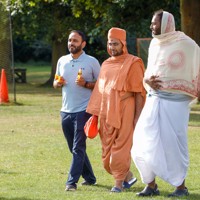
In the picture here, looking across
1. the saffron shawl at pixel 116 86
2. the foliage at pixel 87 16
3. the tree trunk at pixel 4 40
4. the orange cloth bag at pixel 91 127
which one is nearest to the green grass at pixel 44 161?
the orange cloth bag at pixel 91 127

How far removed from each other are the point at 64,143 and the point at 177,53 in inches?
261

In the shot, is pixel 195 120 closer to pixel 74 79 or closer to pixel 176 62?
pixel 74 79

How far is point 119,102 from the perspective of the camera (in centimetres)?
984

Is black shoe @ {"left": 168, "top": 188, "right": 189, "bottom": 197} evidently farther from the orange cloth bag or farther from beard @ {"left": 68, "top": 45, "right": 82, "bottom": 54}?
beard @ {"left": 68, "top": 45, "right": 82, "bottom": 54}

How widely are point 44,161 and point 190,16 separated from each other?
12077 millimetres

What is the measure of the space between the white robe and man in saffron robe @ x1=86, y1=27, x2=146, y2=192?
41 centimetres

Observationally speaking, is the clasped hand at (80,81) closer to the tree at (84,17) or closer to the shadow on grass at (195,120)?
the shadow on grass at (195,120)

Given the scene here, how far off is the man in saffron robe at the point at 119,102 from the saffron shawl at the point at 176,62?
47 cm

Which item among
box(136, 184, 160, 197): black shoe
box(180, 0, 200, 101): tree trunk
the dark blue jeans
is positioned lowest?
box(136, 184, 160, 197): black shoe

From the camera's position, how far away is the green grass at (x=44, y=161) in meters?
9.86

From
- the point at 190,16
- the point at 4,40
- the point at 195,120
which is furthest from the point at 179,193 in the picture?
the point at 4,40

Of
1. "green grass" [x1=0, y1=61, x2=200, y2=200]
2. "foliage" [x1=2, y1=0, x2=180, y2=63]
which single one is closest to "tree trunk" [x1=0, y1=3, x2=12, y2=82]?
"foliage" [x1=2, y1=0, x2=180, y2=63]

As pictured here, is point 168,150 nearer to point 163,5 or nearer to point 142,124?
point 142,124

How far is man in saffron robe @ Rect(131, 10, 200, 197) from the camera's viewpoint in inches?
368
